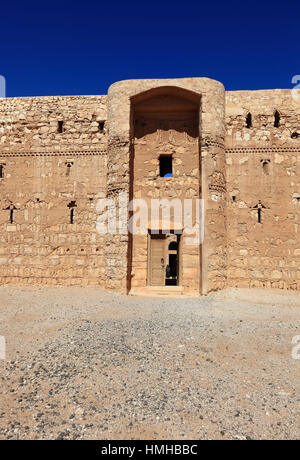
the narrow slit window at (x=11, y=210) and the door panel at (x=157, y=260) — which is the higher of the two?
the narrow slit window at (x=11, y=210)

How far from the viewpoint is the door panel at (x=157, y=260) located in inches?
457

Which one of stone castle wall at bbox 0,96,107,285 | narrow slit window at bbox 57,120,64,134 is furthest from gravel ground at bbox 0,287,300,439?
narrow slit window at bbox 57,120,64,134

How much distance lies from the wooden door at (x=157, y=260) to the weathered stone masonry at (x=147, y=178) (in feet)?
6.00

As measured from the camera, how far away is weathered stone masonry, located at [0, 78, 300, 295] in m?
9.52

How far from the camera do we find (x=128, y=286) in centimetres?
934

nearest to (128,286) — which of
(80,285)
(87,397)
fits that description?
(80,285)

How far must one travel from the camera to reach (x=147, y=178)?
10141 mm

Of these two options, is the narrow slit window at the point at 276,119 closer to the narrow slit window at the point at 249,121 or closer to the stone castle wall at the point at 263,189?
the stone castle wall at the point at 263,189

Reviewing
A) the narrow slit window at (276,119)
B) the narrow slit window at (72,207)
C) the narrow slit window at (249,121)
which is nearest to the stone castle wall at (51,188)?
the narrow slit window at (72,207)

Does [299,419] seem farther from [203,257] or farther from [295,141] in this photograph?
[295,141]

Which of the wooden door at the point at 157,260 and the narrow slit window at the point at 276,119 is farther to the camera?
the wooden door at the point at 157,260

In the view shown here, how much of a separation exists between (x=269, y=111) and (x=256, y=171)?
7.64 ft

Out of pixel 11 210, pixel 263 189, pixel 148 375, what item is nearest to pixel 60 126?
pixel 11 210
